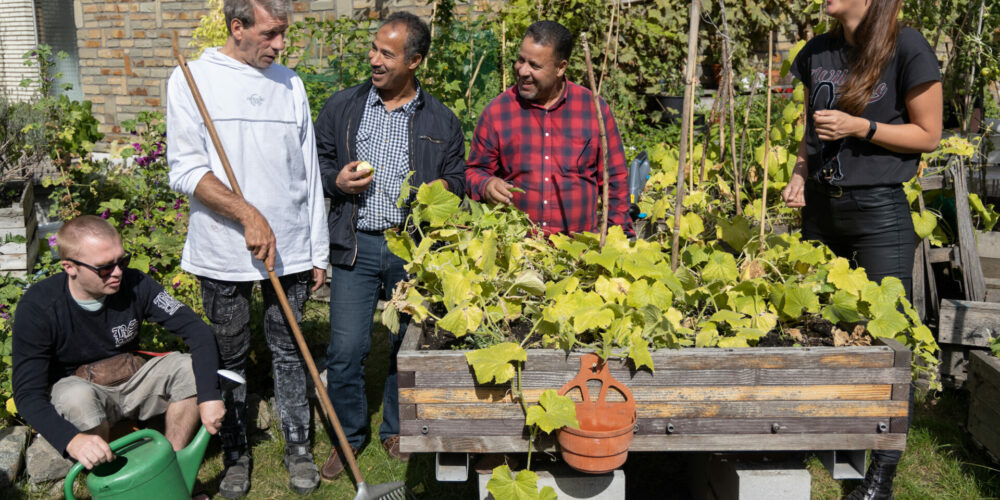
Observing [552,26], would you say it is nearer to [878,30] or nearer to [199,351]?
[878,30]

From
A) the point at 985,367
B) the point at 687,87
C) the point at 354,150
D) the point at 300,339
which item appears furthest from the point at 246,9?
the point at 985,367

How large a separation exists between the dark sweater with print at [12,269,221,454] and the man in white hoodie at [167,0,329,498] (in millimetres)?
146

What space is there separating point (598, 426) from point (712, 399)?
320 millimetres

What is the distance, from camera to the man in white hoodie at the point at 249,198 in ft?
8.44

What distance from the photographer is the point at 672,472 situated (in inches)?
125

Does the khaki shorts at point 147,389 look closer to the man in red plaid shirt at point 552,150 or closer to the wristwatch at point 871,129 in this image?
the man in red plaid shirt at point 552,150

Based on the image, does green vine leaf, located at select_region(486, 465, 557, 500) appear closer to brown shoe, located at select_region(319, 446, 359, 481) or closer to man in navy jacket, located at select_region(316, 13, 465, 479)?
man in navy jacket, located at select_region(316, 13, 465, 479)

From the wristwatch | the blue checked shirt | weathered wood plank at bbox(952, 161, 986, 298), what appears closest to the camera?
the wristwatch

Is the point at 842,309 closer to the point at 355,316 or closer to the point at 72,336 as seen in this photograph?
the point at 355,316

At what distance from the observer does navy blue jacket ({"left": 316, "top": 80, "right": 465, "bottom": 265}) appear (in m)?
2.90

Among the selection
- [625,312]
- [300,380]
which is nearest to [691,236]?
[625,312]

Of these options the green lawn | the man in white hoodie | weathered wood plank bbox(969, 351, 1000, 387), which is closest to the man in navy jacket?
the man in white hoodie

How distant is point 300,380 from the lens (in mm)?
3027

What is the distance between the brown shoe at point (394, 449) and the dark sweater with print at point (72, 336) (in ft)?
2.70
